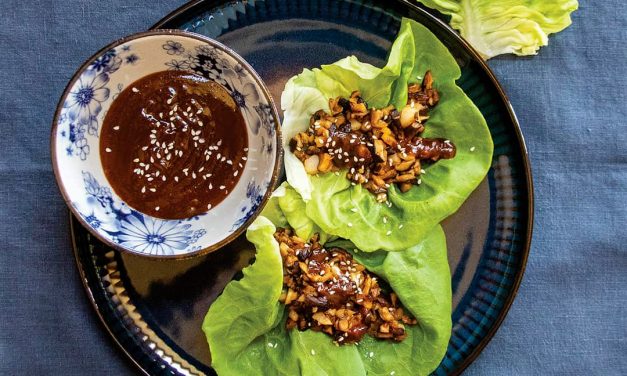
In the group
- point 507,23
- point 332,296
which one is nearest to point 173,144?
point 332,296

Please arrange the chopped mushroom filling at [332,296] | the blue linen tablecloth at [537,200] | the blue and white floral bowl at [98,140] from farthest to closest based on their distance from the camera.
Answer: the blue linen tablecloth at [537,200] < the chopped mushroom filling at [332,296] < the blue and white floral bowl at [98,140]

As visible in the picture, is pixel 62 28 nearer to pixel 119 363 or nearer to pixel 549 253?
pixel 119 363

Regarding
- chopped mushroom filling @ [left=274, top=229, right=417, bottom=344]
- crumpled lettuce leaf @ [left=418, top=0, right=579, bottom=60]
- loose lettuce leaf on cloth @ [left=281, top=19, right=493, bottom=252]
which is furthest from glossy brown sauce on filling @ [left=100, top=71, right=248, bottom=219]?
crumpled lettuce leaf @ [left=418, top=0, right=579, bottom=60]

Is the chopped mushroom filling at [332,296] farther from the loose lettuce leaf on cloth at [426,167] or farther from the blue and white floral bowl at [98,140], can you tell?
the blue and white floral bowl at [98,140]

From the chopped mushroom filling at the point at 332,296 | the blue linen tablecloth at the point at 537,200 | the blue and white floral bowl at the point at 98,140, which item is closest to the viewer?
the blue and white floral bowl at the point at 98,140

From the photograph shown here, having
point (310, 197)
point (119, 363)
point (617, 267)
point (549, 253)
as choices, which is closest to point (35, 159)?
point (119, 363)

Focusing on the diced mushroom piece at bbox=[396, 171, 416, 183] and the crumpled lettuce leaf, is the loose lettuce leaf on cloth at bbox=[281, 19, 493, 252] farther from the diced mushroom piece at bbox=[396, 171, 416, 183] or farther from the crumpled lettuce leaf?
the crumpled lettuce leaf

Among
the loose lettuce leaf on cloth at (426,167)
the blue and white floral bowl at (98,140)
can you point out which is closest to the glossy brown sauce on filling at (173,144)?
the blue and white floral bowl at (98,140)
